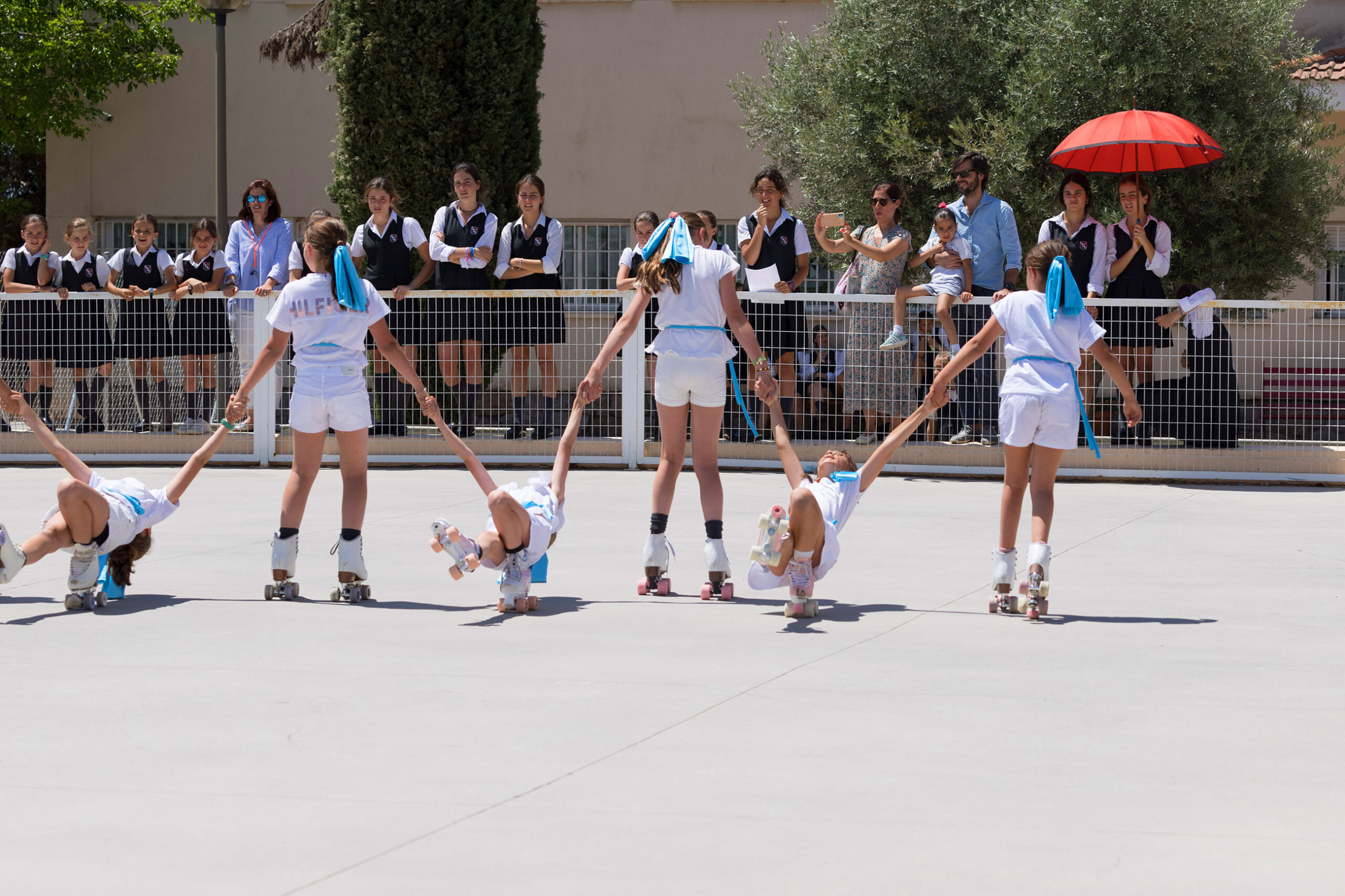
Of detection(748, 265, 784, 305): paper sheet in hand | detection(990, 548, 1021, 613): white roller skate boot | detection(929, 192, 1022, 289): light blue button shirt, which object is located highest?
detection(929, 192, 1022, 289): light blue button shirt

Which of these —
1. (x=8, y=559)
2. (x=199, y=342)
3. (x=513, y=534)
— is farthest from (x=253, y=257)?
(x=513, y=534)

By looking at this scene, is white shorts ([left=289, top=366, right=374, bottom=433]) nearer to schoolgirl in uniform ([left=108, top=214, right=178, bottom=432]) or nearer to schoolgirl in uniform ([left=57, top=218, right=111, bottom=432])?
schoolgirl in uniform ([left=108, top=214, right=178, bottom=432])

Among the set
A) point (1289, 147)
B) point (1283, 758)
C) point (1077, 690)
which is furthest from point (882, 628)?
point (1289, 147)

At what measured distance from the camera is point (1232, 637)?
6.23m

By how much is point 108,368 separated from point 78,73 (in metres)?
9.36

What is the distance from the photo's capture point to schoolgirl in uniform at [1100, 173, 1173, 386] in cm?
1197

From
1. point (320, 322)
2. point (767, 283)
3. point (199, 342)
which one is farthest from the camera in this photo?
point (199, 342)

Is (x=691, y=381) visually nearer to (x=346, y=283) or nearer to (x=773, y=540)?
(x=773, y=540)

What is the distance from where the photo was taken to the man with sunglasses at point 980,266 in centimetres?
1197

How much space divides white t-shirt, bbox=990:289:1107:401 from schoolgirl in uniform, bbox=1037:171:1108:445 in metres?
4.97

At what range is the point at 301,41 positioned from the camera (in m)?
21.0

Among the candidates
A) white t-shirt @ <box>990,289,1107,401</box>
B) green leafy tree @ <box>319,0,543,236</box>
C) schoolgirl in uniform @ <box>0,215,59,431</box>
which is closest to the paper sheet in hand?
green leafy tree @ <box>319,0,543,236</box>

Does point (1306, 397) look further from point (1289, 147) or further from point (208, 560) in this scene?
point (208, 560)

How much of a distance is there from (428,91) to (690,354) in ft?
31.1
